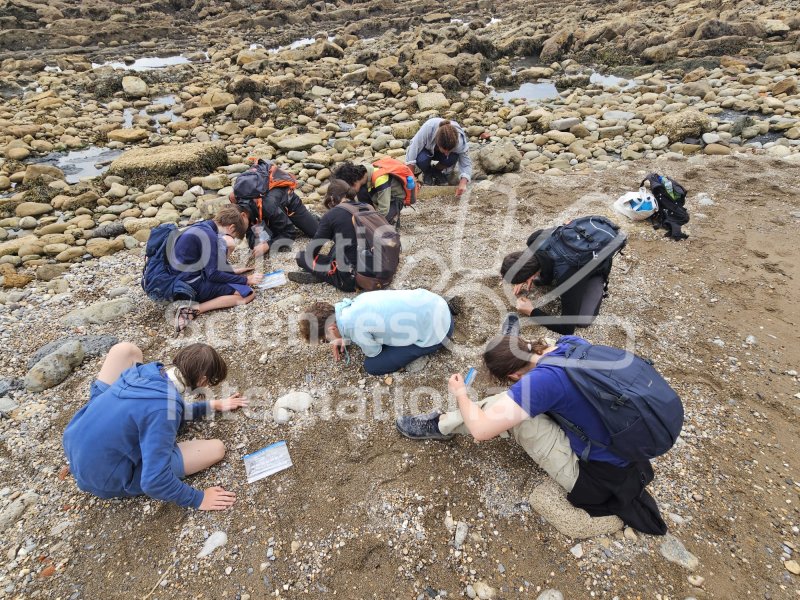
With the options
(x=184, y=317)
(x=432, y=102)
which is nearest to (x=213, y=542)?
(x=184, y=317)

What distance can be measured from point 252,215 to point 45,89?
626 inches

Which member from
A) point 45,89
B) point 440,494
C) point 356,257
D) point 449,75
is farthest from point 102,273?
point 45,89

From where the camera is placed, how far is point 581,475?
2824 mm

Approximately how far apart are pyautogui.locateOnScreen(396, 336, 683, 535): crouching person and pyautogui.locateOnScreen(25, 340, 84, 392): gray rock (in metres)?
3.75

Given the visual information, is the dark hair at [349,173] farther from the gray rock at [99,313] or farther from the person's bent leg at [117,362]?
the person's bent leg at [117,362]

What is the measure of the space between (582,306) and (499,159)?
14.4 ft

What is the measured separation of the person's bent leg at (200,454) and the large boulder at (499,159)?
6.57 metres

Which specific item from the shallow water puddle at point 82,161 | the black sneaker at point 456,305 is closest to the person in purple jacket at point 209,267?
the black sneaker at point 456,305

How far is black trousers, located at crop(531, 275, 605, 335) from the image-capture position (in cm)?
443

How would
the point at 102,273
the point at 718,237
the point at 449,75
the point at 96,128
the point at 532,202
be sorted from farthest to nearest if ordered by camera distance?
the point at 449,75
the point at 96,128
the point at 532,202
the point at 102,273
the point at 718,237

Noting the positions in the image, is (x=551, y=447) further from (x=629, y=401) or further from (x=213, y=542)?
(x=213, y=542)

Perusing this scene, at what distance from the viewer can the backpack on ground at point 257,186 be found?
576 cm

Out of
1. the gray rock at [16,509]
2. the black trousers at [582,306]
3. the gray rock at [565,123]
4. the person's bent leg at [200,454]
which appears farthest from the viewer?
the gray rock at [565,123]

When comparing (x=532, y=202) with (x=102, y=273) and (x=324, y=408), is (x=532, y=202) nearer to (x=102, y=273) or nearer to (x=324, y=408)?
(x=324, y=408)
